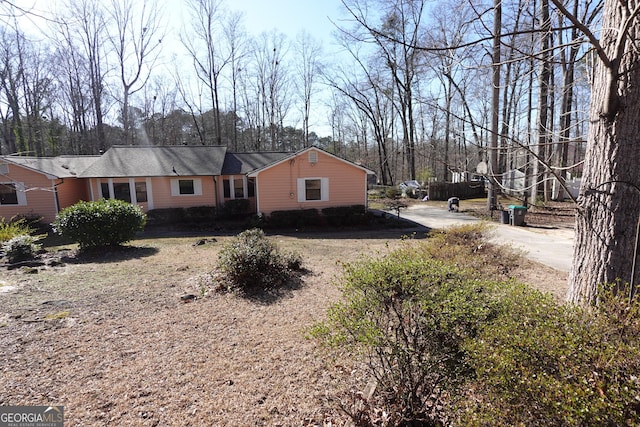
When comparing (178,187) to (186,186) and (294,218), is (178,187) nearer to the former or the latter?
(186,186)

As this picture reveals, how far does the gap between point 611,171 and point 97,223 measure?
39.7ft

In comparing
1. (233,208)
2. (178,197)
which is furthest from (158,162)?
(233,208)

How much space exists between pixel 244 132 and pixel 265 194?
24.8 m

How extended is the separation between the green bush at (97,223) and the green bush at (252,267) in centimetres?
556

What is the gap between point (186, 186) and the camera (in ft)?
54.2

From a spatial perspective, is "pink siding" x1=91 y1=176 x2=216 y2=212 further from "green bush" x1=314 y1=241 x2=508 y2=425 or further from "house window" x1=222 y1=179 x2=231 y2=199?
"green bush" x1=314 y1=241 x2=508 y2=425

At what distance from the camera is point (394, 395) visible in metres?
2.63

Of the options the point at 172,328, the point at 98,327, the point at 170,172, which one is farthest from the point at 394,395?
the point at 170,172

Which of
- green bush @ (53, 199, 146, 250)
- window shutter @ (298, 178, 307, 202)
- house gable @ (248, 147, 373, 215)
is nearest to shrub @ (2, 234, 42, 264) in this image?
green bush @ (53, 199, 146, 250)

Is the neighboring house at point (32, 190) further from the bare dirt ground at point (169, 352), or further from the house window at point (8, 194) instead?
the bare dirt ground at point (169, 352)

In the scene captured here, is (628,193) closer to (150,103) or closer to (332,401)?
(332,401)

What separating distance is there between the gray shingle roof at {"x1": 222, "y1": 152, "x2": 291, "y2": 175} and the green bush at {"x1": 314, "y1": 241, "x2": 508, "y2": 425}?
47.8 ft

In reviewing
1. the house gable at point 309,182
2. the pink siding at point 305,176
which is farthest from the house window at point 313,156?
the pink siding at point 305,176

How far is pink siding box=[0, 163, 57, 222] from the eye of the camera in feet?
46.8
